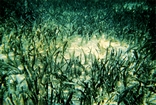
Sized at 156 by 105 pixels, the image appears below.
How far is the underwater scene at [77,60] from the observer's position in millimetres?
1986

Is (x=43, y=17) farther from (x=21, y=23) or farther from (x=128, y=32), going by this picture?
(x=128, y=32)

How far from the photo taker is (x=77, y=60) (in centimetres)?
253

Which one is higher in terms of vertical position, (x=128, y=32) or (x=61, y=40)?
(x=128, y=32)

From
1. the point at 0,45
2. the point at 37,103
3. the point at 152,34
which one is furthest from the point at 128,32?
the point at 37,103

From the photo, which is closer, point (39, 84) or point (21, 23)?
point (39, 84)

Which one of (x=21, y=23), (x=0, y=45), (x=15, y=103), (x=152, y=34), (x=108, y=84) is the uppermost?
(x=21, y=23)

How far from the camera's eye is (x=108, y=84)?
2.12 meters

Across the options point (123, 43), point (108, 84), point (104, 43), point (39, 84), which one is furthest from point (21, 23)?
point (108, 84)

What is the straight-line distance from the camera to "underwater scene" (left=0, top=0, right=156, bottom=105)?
6.52 feet

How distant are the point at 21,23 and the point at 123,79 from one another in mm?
2478

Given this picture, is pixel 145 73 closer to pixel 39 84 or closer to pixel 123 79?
pixel 123 79

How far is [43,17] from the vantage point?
14.4 feet

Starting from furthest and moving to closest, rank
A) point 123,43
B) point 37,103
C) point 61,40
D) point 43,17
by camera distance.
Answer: point 43,17, point 123,43, point 61,40, point 37,103

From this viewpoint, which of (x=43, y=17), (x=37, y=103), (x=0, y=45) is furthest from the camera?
(x=43, y=17)
